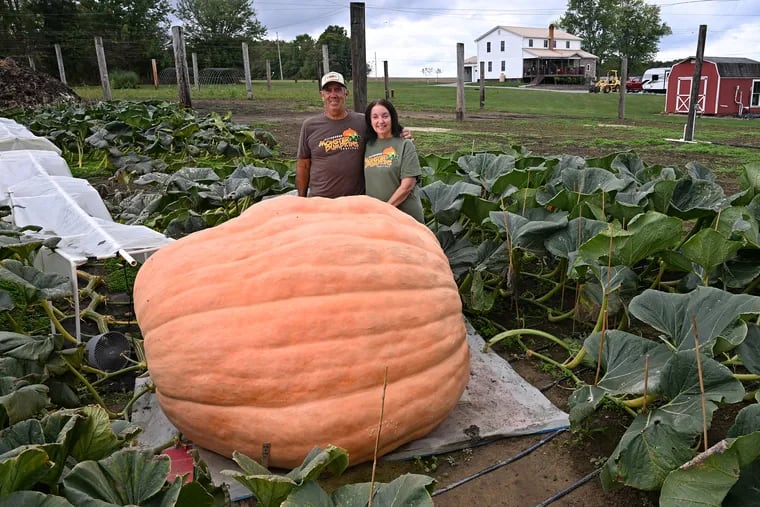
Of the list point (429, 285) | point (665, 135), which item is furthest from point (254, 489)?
point (665, 135)

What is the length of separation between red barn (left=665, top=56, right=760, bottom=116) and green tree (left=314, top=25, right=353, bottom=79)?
13.0 meters

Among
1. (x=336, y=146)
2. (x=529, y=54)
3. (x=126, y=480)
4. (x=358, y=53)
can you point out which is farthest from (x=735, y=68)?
(x=529, y=54)

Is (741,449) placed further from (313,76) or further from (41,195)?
(313,76)

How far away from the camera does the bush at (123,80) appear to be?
3053cm

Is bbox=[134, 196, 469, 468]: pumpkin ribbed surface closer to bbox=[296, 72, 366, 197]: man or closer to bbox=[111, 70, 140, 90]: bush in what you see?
bbox=[296, 72, 366, 197]: man

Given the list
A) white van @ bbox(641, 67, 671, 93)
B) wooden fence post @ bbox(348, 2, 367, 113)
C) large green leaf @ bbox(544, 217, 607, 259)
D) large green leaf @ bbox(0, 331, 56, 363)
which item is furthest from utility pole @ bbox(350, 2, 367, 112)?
white van @ bbox(641, 67, 671, 93)

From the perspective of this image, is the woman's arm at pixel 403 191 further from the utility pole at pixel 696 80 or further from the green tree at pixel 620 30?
the green tree at pixel 620 30

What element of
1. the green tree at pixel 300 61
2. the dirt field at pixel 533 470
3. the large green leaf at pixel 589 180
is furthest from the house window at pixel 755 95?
the green tree at pixel 300 61

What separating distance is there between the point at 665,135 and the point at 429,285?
1168 centimetres

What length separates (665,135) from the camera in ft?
40.7

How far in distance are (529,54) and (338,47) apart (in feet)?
70.2

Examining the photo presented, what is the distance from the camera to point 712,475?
5.20 feet

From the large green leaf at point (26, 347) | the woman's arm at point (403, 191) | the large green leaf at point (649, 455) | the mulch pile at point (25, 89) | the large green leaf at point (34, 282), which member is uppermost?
the mulch pile at point (25, 89)

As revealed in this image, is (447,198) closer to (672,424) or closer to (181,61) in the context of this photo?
(672,424)
